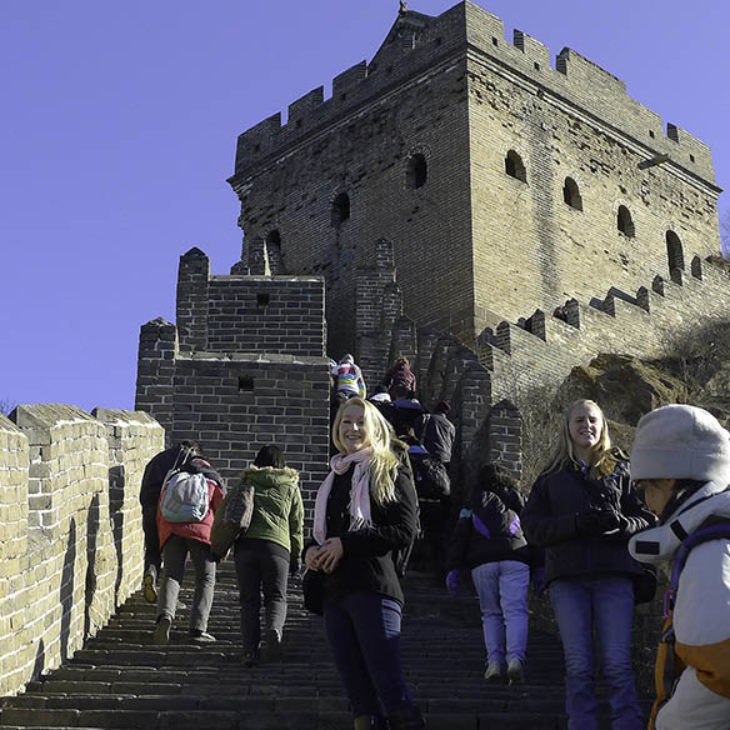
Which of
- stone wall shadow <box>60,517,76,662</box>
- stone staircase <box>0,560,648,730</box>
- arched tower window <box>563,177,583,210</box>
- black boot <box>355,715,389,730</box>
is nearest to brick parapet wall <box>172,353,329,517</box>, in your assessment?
stone staircase <box>0,560,648,730</box>

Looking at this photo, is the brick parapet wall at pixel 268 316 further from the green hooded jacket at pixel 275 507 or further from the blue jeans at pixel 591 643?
the blue jeans at pixel 591 643

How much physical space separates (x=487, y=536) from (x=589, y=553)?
1854 mm

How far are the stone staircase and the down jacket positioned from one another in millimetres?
3175

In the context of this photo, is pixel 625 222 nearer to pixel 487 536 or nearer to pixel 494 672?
pixel 487 536

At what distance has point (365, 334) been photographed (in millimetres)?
22781

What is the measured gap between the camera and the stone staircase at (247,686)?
21.4 ft

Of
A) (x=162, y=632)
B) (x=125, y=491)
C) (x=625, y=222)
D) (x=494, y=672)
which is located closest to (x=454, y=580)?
(x=494, y=672)

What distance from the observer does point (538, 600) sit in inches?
398

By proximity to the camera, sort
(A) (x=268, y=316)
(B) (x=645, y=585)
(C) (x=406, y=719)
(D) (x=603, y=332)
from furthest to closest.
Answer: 1. (D) (x=603, y=332)
2. (A) (x=268, y=316)
3. (B) (x=645, y=585)
4. (C) (x=406, y=719)

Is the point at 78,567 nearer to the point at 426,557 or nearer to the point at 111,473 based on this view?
the point at 111,473

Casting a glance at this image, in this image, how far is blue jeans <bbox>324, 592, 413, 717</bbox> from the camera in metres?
5.54

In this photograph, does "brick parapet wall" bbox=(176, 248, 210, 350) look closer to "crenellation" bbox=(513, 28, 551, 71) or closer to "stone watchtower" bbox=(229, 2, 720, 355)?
"stone watchtower" bbox=(229, 2, 720, 355)

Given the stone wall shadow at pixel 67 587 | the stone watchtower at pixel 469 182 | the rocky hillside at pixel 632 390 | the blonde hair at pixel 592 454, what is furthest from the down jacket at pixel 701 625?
the stone watchtower at pixel 469 182

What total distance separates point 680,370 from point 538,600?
49.5 feet
